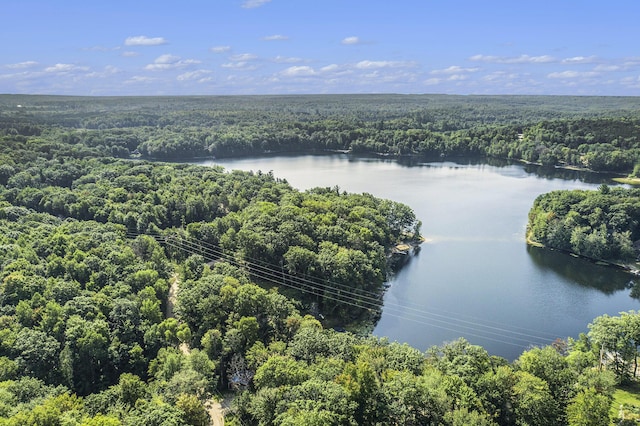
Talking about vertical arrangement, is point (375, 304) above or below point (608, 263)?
below

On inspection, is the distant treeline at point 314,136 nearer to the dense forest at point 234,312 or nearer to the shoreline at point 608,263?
the dense forest at point 234,312

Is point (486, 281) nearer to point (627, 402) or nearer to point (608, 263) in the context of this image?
point (608, 263)

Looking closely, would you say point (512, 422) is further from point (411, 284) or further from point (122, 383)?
point (411, 284)

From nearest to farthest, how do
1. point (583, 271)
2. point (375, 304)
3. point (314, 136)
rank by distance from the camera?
point (375, 304)
point (583, 271)
point (314, 136)

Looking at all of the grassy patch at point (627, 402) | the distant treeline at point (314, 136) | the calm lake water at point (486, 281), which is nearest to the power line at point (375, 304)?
the calm lake water at point (486, 281)

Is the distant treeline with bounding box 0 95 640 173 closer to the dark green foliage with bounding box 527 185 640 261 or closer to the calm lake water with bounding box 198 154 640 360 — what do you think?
the calm lake water with bounding box 198 154 640 360

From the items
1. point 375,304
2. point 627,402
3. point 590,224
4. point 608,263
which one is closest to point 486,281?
point 375,304

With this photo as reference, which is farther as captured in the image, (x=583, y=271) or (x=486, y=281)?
(x=583, y=271)

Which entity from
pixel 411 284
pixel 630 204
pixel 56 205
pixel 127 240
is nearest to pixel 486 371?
pixel 411 284
